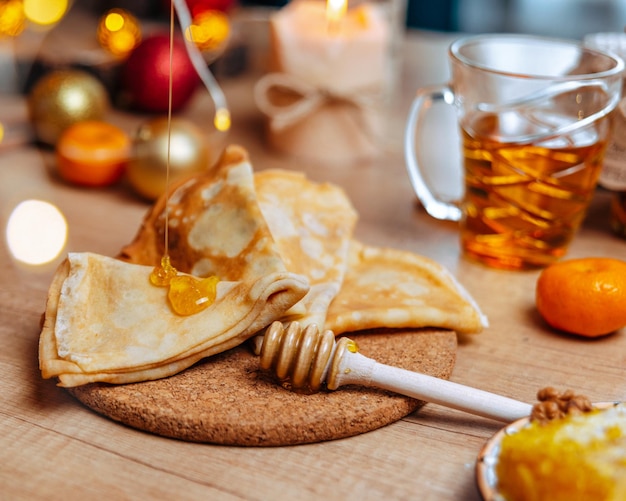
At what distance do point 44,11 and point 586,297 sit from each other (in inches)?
49.2

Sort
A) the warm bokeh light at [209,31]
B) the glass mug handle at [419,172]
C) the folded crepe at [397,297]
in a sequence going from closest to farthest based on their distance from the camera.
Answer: the folded crepe at [397,297], the glass mug handle at [419,172], the warm bokeh light at [209,31]

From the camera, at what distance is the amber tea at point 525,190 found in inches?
35.8

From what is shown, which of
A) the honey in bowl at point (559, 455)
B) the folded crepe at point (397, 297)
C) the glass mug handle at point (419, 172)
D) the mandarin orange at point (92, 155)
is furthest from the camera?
the mandarin orange at point (92, 155)

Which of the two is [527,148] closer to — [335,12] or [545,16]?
[335,12]

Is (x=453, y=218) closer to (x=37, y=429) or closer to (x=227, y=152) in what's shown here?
(x=227, y=152)

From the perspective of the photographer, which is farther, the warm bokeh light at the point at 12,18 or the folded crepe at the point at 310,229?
the warm bokeh light at the point at 12,18

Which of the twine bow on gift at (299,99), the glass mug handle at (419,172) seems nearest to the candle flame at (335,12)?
→ the twine bow on gift at (299,99)

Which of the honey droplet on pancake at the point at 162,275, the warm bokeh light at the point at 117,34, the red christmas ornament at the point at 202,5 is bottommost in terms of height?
the honey droplet on pancake at the point at 162,275

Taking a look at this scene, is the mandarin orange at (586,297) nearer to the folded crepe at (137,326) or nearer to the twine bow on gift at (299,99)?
the folded crepe at (137,326)

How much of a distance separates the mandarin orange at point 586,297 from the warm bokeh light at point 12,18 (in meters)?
1.14

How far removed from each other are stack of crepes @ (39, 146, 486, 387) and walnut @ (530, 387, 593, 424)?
198mm

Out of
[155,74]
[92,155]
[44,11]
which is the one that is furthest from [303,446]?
[44,11]

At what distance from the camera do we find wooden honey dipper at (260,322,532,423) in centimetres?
65

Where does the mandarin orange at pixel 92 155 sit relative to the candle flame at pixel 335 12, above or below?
below
